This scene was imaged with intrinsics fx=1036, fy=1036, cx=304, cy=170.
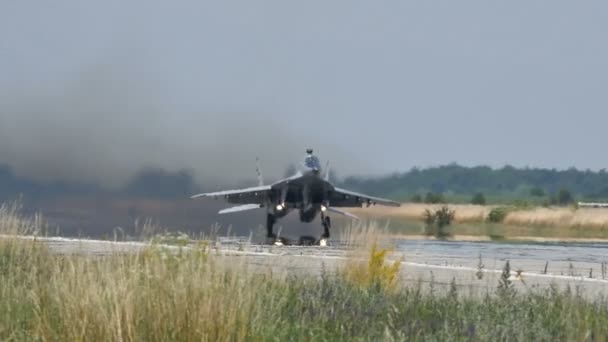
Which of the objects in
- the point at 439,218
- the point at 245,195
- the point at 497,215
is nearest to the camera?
the point at 245,195

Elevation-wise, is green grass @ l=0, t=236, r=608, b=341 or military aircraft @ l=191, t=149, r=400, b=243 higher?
military aircraft @ l=191, t=149, r=400, b=243

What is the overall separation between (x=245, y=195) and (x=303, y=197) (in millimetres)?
7867

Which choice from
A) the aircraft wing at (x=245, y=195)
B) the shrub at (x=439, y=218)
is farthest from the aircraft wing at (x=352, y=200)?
the shrub at (x=439, y=218)

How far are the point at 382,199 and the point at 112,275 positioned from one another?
135ft

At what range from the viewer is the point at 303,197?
A: 3988cm

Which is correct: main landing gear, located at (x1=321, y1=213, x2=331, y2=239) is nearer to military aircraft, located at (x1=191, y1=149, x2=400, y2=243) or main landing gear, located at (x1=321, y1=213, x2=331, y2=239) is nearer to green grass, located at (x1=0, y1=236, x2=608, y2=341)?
military aircraft, located at (x1=191, y1=149, x2=400, y2=243)

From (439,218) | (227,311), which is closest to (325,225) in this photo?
(439,218)

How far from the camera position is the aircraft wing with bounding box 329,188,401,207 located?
152 feet

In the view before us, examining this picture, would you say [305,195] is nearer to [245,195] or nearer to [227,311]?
[245,195]

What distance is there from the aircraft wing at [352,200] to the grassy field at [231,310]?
1351 inches

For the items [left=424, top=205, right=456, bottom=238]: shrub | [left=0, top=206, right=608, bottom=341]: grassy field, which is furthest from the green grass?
[left=424, top=205, right=456, bottom=238]: shrub

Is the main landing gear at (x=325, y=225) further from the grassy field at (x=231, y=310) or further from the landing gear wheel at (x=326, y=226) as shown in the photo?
the grassy field at (x=231, y=310)

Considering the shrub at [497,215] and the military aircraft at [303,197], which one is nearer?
the military aircraft at [303,197]

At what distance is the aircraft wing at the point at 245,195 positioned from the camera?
4559cm
